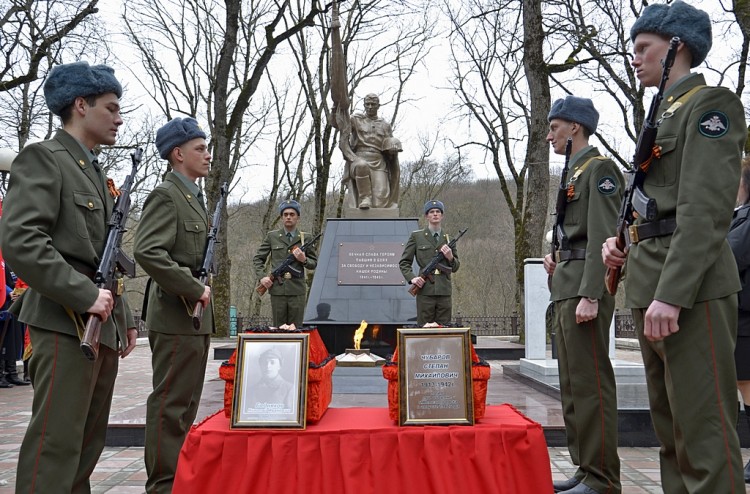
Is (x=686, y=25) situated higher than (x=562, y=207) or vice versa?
(x=686, y=25)

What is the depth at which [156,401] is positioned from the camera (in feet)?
11.9

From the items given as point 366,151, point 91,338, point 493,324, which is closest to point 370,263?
point 366,151

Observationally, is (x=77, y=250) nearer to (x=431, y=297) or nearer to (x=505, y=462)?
(x=505, y=462)

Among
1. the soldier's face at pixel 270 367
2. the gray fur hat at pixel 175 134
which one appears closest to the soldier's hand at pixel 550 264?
the soldier's face at pixel 270 367

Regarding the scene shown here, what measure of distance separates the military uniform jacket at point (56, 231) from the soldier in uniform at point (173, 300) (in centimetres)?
54

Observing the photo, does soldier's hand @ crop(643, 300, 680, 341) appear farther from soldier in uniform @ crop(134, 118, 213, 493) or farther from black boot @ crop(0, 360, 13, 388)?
black boot @ crop(0, 360, 13, 388)

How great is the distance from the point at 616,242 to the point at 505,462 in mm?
1167

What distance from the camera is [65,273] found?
264cm

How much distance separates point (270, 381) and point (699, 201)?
212cm

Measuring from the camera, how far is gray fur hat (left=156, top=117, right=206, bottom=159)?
3.96m

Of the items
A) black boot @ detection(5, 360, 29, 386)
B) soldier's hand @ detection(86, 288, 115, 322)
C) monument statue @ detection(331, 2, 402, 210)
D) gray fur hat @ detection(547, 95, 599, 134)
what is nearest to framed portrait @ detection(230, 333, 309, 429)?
soldier's hand @ detection(86, 288, 115, 322)

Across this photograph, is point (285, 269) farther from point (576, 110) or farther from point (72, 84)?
point (72, 84)

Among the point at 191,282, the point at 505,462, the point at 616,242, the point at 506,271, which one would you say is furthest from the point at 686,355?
the point at 506,271

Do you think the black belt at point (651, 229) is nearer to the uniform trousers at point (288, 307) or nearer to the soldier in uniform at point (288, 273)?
the soldier in uniform at point (288, 273)
